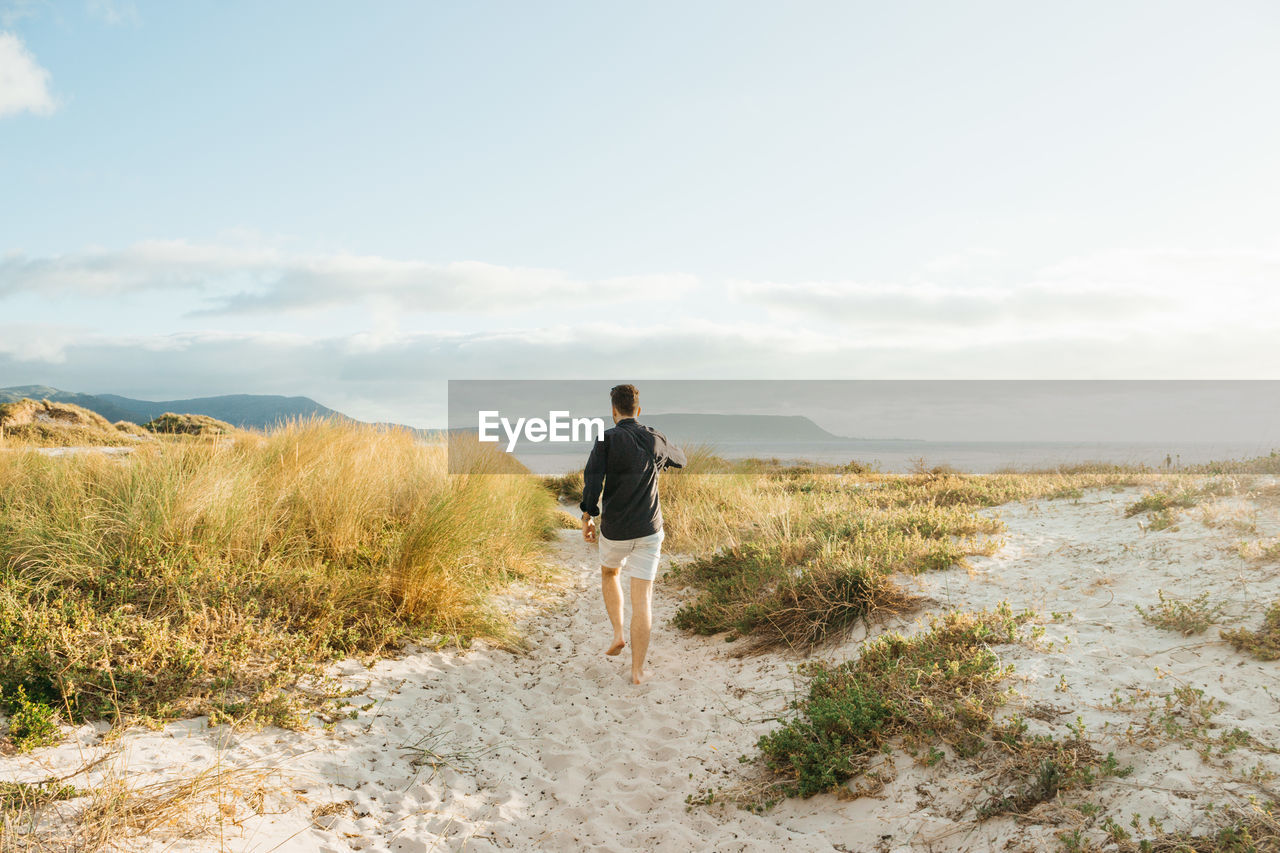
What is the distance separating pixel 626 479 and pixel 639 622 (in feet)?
4.10

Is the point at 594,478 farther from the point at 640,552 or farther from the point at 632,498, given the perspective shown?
the point at 640,552

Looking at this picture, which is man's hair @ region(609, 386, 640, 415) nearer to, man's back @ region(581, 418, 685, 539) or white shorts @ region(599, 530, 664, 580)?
man's back @ region(581, 418, 685, 539)

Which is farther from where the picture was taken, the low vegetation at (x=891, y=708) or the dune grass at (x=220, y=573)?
the dune grass at (x=220, y=573)

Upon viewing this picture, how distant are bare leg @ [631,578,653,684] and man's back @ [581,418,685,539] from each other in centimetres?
46

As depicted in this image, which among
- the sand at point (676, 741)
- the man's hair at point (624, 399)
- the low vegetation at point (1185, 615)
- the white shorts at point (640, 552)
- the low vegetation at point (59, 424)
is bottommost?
the sand at point (676, 741)

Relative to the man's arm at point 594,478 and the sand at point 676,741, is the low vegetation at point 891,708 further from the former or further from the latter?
the man's arm at point 594,478

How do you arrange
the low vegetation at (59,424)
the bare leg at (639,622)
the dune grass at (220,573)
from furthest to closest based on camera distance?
the low vegetation at (59,424), the bare leg at (639,622), the dune grass at (220,573)

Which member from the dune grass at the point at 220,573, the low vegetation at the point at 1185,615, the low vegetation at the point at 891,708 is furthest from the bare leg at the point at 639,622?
the low vegetation at the point at 1185,615

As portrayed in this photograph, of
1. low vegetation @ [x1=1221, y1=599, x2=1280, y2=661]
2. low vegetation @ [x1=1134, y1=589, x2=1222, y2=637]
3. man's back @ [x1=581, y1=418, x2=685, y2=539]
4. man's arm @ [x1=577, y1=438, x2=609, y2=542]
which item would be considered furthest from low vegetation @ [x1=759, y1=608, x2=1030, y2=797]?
man's arm @ [x1=577, y1=438, x2=609, y2=542]

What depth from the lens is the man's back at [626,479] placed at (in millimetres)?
5793

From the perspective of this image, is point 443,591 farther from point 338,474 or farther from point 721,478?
point 721,478

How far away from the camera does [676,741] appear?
4.91m

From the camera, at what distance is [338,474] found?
7098 millimetres

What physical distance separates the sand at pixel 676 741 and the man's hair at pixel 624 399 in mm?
2345
